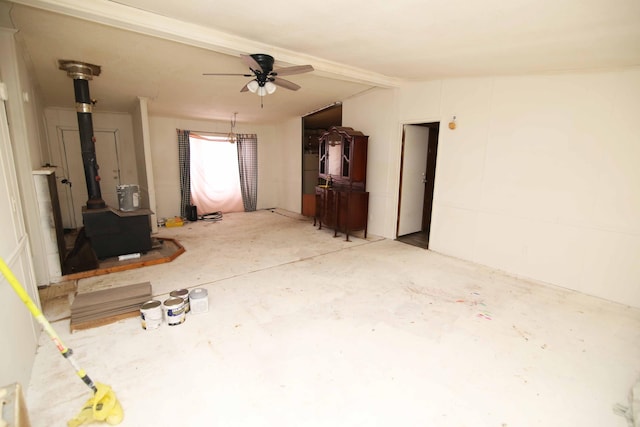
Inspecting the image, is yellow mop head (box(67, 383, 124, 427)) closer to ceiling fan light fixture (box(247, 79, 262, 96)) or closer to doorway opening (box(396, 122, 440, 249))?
ceiling fan light fixture (box(247, 79, 262, 96))

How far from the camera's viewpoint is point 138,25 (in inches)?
92.5

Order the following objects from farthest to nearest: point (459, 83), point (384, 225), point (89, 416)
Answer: point (384, 225)
point (459, 83)
point (89, 416)

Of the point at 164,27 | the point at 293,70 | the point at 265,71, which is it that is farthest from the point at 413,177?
the point at 164,27

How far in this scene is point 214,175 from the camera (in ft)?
22.5

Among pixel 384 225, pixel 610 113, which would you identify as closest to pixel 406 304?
pixel 384 225

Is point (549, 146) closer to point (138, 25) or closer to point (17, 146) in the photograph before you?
point (138, 25)

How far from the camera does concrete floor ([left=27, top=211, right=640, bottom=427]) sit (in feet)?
5.42

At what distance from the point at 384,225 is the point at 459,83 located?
238cm

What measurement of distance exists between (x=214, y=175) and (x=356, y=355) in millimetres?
5818

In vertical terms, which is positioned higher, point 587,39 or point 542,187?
point 587,39

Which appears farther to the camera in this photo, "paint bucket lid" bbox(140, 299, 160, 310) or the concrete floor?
"paint bucket lid" bbox(140, 299, 160, 310)

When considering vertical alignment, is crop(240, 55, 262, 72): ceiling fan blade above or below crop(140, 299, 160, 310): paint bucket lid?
above

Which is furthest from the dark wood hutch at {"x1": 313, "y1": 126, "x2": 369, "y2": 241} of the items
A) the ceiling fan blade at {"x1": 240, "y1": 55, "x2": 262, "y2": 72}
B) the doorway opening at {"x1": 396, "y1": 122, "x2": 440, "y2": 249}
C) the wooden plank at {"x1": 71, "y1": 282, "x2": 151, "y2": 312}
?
the wooden plank at {"x1": 71, "y1": 282, "x2": 151, "y2": 312}

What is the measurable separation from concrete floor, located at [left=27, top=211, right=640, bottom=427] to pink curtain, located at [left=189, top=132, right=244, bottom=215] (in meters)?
3.51
